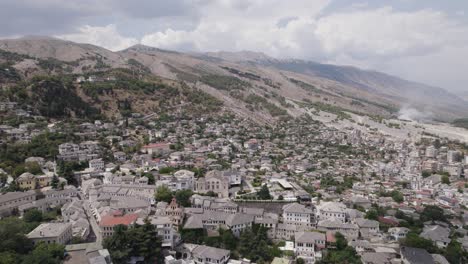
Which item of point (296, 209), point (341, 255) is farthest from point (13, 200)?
point (341, 255)

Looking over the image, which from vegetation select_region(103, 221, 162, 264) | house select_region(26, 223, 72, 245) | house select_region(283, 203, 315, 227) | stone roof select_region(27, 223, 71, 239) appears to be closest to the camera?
vegetation select_region(103, 221, 162, 264)

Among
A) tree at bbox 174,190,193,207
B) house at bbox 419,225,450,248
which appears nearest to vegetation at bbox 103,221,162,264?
tree at bbox 174,190,193,207

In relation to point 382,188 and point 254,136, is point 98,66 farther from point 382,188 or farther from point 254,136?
point 382,188

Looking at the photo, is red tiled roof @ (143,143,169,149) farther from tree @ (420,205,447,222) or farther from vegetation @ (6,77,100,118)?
tree @ (420,205,447,222)

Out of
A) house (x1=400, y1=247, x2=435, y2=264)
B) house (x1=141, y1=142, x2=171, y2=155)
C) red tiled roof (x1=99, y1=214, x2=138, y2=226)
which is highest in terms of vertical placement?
house (x1=141, y1=142, x2=171, y2=155)

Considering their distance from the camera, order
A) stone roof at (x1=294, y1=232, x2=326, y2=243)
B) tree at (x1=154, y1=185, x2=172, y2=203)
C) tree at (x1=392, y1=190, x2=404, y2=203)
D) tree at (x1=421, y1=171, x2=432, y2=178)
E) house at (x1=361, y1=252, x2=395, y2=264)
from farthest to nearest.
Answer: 1. tree at (x1=421, y1=171, x2=432, y2=178)
2. tree at (x1=392, y1=190, x2=404, y2=203)
3. tree at (x1=154, y1=185, x2=172, y2=203)
4. stone roof at (x1=294, y1=232, x2=326, y2=243)
5. house at (x1=361, y1=252, x2=395, y2=264)

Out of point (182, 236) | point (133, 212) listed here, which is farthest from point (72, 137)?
point (182, 236)

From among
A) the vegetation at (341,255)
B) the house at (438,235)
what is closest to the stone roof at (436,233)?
the house at (438,235)
